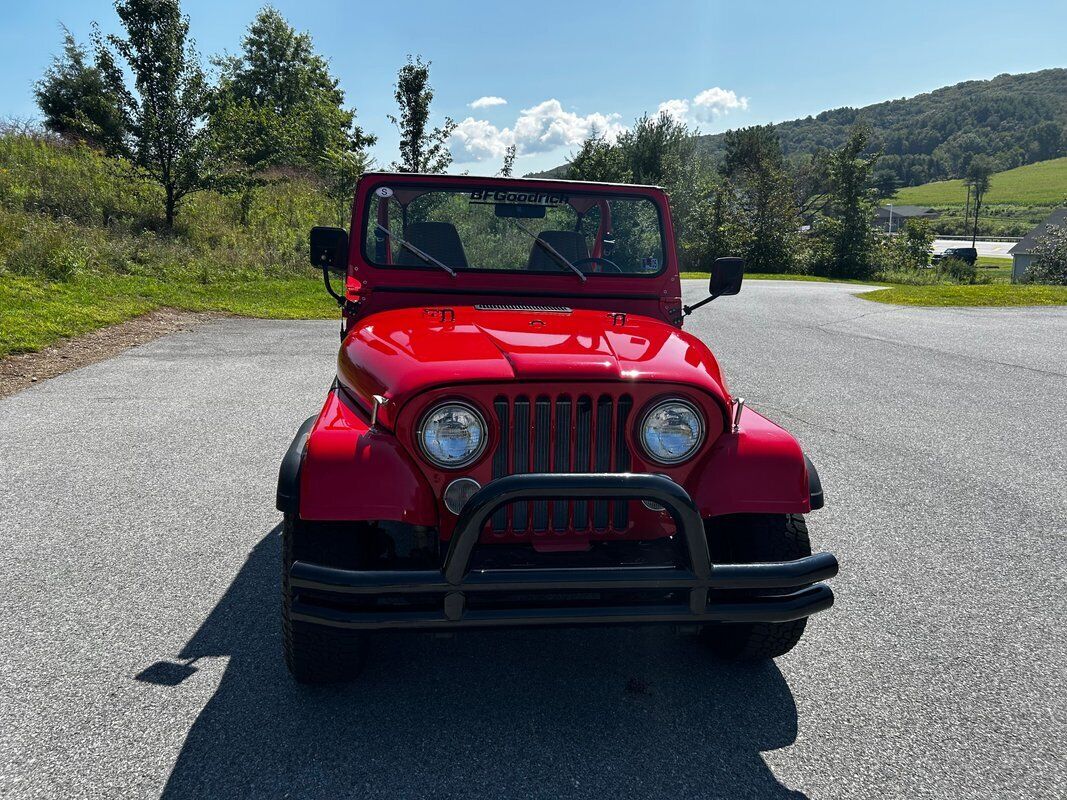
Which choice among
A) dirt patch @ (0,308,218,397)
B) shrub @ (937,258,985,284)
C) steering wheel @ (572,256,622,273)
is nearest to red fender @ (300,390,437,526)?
steering wheel @ (572,256,622,273)

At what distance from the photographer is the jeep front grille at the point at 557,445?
7.75 feet

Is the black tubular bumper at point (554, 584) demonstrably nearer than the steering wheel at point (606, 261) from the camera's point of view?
Yes

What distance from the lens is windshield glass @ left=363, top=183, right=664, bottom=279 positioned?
3.71m

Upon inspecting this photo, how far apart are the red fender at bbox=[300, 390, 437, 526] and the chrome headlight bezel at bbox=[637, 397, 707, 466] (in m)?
0.68

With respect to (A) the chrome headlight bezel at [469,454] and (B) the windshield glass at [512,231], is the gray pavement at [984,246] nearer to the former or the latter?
(B) the windshield glass at [512,231]

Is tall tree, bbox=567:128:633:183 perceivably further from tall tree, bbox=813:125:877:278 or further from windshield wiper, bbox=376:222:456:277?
windshield wiper, bbox=376:222:456:277

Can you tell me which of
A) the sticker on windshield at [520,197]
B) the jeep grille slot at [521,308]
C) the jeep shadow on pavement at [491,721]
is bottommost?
the jeep shadow on pavement at [491,721]

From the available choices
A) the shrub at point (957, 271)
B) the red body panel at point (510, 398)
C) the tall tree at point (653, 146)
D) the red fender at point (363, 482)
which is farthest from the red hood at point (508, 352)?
the shrub at point (957, 271)

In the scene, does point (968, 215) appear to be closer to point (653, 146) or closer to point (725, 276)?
point (653, 146)

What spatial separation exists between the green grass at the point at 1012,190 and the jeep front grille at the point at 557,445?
121m

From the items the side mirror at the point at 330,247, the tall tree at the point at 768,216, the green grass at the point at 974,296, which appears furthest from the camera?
the tall tree at the point at 768,216

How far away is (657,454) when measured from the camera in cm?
241

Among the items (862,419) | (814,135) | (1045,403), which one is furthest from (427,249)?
(814,135)

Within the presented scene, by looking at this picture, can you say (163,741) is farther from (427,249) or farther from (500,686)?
(427,249)
